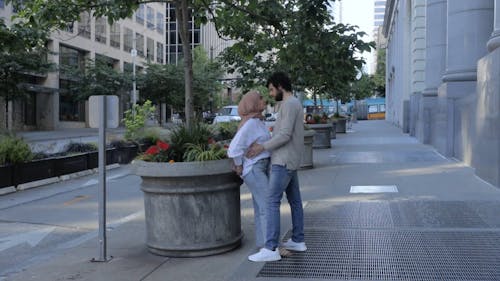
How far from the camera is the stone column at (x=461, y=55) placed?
14273 millimetres

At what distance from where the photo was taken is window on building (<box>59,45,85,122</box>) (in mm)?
44553

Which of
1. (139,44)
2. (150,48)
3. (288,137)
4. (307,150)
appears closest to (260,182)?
(288,137)

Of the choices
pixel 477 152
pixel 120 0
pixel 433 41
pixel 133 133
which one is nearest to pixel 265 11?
pixel 120 0

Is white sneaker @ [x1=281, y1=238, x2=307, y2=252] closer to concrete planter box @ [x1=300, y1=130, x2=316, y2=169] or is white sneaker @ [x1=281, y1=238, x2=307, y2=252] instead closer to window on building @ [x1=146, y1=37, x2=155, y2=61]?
concrete planter box @ [x1=300, y1=130, x2=316, y2=169]

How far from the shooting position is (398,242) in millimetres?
6234

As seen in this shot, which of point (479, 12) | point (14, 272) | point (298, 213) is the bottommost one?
point (14, 272)

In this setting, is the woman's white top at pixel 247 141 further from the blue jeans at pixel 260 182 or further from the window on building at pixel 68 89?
the window on building at pixel 68 89

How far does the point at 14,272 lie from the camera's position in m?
5.75

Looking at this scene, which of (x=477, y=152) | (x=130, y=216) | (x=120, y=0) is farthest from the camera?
(x=477, y=152)

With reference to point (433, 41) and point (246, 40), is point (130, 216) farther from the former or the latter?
point (433, 41)

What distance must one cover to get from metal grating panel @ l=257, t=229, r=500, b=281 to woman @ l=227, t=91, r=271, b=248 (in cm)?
62

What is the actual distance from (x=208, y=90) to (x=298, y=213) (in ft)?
129

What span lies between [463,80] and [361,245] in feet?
33.3

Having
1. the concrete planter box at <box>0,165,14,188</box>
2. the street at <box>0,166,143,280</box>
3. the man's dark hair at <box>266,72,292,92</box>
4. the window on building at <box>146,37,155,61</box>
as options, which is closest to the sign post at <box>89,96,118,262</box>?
the street at <box>0,166,143,280</box>
